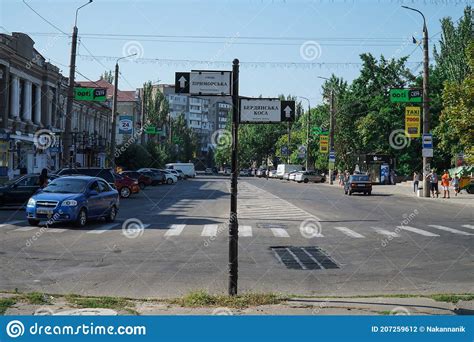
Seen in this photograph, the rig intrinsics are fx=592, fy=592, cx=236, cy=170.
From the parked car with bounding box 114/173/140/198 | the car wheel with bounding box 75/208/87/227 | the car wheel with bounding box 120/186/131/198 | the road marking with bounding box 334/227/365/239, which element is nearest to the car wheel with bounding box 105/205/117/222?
the car wheel with bounding box 75/208/87/227

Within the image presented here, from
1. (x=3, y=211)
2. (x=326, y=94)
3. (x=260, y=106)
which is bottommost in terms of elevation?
(x=3, y=211)

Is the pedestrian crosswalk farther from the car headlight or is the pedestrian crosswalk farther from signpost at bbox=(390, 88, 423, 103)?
signpost at bbox=(390, 88, 423, 103)

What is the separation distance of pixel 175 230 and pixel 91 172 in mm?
13939

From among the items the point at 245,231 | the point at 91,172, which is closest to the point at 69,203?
the point at 245,231

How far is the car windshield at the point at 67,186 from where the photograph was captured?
18.9 m

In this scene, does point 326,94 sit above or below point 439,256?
above

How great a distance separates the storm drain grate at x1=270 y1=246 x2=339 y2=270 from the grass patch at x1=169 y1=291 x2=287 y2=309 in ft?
12.2

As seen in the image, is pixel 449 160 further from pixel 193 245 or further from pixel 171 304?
pixel 171 304

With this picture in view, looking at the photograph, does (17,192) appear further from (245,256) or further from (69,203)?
(245,256)

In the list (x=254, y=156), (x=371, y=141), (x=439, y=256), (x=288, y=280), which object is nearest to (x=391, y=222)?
(x=439, y=256)

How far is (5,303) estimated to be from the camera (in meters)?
Result: 7.44

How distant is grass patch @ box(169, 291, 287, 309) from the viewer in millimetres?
7531

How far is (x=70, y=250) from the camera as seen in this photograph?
13.4 meters
